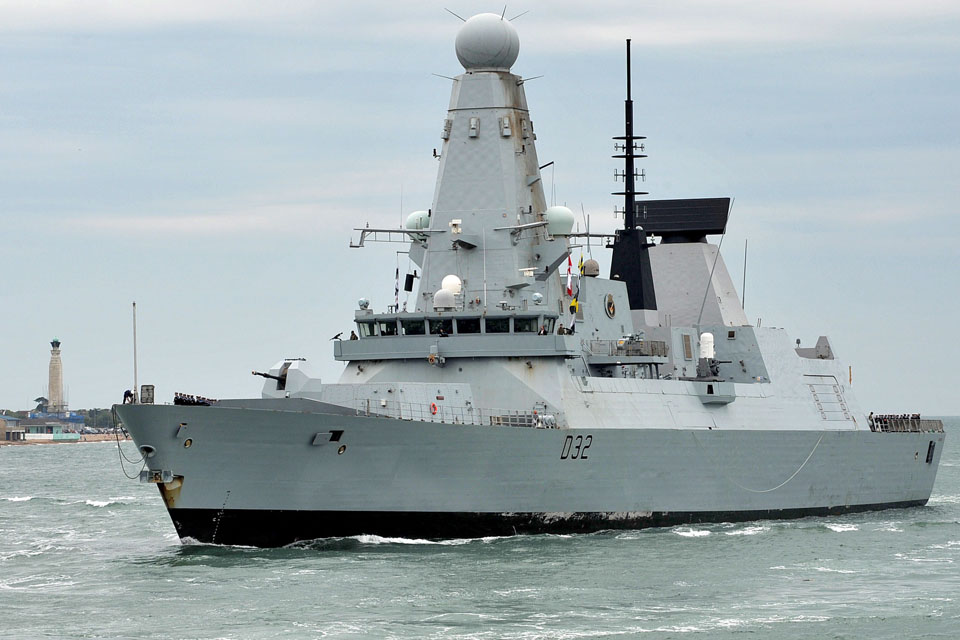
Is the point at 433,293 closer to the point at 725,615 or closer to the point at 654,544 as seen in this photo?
the point at 654,544

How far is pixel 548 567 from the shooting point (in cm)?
2241

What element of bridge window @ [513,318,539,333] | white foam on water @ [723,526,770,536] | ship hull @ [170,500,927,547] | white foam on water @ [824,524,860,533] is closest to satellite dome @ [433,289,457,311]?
bridge window @ [513,318,539,333]

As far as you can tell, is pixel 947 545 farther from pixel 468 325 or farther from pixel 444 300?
pixel 444 300

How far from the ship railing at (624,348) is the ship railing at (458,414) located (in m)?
3.07

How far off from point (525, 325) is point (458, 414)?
2428 millimetres

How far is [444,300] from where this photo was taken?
26.6 metres

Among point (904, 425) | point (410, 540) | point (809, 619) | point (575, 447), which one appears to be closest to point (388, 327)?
point (575, 447)

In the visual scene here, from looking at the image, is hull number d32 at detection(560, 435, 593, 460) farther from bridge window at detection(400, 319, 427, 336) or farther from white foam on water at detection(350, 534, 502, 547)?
bridge window at detection(400, 319, 427, 336)

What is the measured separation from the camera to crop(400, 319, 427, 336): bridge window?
27.1 meters

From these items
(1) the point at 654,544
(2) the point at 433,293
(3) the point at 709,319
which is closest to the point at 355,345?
(2) the point at 433,293

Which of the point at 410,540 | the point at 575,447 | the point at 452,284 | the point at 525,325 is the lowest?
the point at 410,540

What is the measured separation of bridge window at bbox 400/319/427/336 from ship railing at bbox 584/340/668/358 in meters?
3.54

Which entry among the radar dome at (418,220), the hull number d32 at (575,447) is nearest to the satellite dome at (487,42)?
the radar dome at (418,220)

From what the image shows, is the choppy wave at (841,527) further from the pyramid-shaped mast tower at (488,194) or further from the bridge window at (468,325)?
the bridge window at (468,325)
